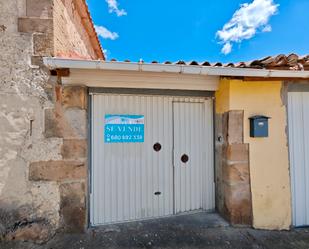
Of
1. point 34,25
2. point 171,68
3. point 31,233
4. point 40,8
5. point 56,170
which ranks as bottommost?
point 31,233

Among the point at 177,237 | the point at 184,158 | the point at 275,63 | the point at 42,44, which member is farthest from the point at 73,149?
the point at 275,63

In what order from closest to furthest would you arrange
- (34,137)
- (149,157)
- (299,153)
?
(34,137), (299,153), (149,157)

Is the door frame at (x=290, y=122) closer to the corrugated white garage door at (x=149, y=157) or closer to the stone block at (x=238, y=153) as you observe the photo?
the stone block at (x=238, y=153)

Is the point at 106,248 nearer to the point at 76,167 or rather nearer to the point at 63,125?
the point at 76,167

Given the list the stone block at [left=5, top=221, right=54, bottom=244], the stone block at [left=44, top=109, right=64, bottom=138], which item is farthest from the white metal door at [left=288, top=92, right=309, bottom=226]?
the stone block at [left=5, top=221, right=54, bottom=244]

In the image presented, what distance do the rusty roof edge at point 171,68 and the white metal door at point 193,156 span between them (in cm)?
86

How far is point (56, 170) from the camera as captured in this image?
3.03 meters

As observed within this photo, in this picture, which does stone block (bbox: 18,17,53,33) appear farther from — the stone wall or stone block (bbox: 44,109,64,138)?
stone block (bbox: 44,109,64,138)

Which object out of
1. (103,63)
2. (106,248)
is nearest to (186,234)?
(106,248)

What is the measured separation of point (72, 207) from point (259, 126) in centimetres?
315

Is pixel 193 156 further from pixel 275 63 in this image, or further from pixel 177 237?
pixel 275 63

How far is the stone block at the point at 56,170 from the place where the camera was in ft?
9.78

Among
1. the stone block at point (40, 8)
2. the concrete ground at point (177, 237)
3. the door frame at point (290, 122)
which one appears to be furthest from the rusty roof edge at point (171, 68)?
the concrete ground at point (177, 237)

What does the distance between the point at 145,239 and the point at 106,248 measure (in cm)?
56
